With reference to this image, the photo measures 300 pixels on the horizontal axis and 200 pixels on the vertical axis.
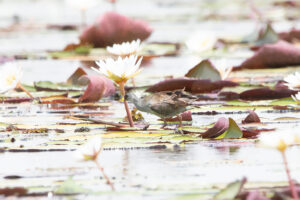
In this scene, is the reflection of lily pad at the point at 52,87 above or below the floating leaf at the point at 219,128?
above

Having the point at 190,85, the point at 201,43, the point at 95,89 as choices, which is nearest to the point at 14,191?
the point at 95,89

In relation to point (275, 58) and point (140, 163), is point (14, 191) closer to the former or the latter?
point (140, 163)

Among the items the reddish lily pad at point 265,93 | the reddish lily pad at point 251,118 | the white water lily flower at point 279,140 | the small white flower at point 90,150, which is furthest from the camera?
the reddish lily pad at point 265,93

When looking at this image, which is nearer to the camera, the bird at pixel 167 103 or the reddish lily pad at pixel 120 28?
the bird at pixel 167 103

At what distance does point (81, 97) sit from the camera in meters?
2.52

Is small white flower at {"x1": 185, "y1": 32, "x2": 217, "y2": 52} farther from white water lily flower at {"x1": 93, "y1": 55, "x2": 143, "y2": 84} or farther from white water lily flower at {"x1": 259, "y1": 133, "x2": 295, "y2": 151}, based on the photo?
white water lily flower at {"x1": 259, "y1": 133, "x2": 295, "y2": 151}

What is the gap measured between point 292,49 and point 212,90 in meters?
0.77

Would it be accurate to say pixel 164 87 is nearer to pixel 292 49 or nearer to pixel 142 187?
pixel 292 49

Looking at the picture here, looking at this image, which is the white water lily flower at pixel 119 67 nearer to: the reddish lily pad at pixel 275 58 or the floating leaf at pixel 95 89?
the floating leaf at pixel 95 89

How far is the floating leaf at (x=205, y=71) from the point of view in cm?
270

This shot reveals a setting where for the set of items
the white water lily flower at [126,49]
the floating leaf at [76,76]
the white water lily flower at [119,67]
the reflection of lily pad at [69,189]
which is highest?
the floating leaf at [76,76]

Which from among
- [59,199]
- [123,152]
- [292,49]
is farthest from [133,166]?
[292,49]

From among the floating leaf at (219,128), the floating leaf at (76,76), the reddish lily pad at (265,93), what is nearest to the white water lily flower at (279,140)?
the floating leaf at (219,128)

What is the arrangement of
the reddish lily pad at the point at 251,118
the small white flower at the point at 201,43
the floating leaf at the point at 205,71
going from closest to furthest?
the reddish lily pad at the point at 251,118, the floating leaf at the point at 205,71, the small white flower at the point at 201,43
